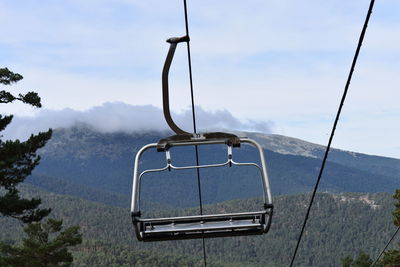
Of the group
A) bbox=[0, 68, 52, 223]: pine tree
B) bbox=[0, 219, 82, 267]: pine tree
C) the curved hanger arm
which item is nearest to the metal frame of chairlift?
the curved hanger arm

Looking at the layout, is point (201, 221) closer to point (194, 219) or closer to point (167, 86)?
point (194, 219)

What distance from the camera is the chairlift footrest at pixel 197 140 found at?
675 cm

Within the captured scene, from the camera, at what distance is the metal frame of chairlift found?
21.5 ft

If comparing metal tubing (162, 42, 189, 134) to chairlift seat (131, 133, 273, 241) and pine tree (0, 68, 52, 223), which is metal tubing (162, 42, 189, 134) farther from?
pine tree (0, 68, 52, 223)

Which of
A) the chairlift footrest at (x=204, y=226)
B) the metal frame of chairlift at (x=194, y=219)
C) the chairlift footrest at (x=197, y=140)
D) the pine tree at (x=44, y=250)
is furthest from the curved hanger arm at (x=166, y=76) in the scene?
the pine tree at (x=44, y=250)

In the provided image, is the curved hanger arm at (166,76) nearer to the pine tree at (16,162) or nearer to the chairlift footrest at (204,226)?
the chairlift footrest at (204,226)

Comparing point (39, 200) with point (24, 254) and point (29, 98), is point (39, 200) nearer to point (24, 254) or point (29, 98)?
point (29, 98)

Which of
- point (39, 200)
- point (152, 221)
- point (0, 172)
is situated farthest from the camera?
point (39, 200)

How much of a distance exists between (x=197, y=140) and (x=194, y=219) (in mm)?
771

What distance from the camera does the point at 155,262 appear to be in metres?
175

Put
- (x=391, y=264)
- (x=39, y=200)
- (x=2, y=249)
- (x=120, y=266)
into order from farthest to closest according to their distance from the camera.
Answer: (x=120, y=266), (x=391, y=264), (x=2, y=249), (x=39, y=200)

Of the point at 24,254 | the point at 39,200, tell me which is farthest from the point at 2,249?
the point at 39,200

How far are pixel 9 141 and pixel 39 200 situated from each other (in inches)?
128

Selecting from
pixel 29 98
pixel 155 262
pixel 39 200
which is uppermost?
pixel 29 98
